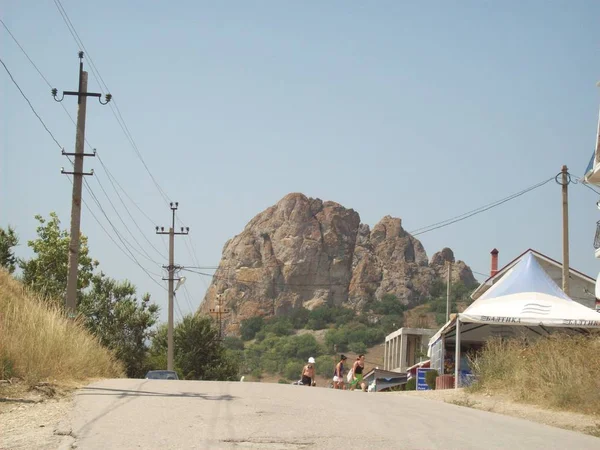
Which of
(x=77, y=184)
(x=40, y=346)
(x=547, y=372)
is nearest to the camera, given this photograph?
(x=40, y=346)

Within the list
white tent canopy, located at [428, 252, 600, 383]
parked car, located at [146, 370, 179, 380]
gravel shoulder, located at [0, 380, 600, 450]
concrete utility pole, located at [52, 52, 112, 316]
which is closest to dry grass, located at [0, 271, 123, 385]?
gravel shoulder, located at [0, 380, 600, 450]

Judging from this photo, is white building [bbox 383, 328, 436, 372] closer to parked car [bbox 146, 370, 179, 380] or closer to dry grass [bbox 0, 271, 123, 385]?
parked car [bbox 146, 370, 179, 380]

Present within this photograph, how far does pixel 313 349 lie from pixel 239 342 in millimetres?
18491

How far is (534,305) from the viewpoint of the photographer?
24.8 meters

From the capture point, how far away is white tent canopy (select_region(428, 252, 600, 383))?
2414cm

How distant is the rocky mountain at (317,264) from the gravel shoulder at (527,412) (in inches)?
4801

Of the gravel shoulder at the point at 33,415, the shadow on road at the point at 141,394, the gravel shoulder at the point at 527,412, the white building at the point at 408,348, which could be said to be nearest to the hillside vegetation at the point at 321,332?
the white building at the point at 408,348

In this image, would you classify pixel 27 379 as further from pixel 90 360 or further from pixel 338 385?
pixel 338 385

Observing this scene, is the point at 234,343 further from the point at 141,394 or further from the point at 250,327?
the point at 141,394

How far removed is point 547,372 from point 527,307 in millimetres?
7651

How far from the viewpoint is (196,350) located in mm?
57406

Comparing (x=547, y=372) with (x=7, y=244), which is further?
(x=7, y=244)

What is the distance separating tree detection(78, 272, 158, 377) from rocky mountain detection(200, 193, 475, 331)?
94459mm

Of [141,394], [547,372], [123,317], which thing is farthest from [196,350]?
[141,394]
